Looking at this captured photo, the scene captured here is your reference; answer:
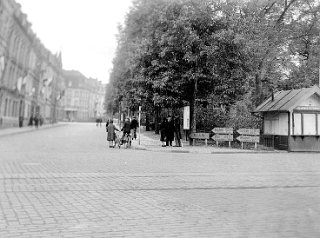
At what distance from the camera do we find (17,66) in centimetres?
4747

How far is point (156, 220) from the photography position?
18.1ft

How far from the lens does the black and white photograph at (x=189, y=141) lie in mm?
5668

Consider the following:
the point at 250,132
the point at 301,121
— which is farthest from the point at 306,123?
the point at 250,132

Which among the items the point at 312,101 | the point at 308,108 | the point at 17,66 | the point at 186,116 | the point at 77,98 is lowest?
the point at 186,116

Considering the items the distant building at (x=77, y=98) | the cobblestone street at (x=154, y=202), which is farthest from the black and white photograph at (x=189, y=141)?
the distant building at (x=77, y=98)

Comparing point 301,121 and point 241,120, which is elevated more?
point 241,120

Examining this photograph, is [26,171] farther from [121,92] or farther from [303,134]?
[121,92]

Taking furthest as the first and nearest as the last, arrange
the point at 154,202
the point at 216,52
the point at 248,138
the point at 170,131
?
1. the point at 170,131
2. the point at 248,138
3. the point at 216,52
4. the point at 154,202

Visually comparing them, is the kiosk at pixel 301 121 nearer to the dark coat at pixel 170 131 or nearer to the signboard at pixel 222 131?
the signboard at pixel 222 131

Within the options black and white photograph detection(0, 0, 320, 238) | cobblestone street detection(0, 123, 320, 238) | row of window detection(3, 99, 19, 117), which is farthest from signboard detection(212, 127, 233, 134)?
row of window detection(3, 99, 19, 117)

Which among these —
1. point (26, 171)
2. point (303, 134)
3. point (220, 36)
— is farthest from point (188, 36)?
point (26, 171)

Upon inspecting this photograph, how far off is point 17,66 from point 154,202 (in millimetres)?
45718

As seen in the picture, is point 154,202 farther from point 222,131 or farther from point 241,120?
point 241,120

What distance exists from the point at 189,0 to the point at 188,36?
2477 millimetres
